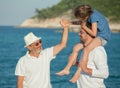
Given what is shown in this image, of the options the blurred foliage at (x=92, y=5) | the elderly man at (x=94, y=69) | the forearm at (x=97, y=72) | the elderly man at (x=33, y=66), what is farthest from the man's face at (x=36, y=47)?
the blurred foliage at (x=92, y=5)

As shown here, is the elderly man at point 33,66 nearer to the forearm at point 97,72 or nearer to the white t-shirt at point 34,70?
the white t-shirt at point 34,70

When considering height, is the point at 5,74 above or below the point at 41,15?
below

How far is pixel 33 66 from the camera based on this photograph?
475 centimetres

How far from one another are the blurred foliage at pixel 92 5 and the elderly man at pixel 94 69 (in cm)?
13504

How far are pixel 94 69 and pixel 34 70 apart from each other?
25.3 inches

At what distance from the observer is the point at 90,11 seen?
4.70m

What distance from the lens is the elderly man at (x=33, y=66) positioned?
4.73m

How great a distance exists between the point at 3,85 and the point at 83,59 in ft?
88.3

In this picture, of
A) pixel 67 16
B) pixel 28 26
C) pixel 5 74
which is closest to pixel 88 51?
pixel 5 74

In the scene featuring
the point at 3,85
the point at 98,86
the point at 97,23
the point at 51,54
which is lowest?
the point at 3,85

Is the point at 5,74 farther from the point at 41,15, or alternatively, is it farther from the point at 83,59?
the point at 41,15

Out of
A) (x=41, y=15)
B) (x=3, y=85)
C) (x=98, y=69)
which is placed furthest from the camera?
(x=41, y=15)

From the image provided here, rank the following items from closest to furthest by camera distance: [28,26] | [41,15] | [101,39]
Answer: [101,39] → [41,15] → [28,26]

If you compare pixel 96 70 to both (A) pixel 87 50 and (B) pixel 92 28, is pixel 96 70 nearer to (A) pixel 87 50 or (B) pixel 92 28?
(A) pixel 87 50
